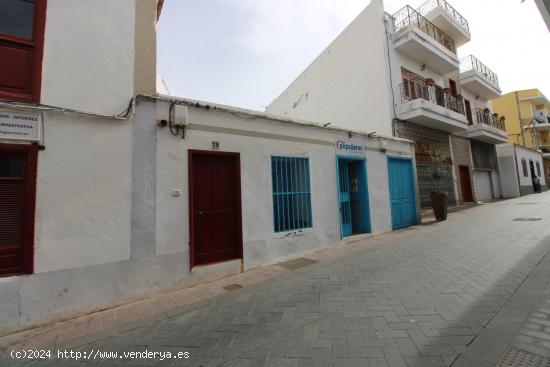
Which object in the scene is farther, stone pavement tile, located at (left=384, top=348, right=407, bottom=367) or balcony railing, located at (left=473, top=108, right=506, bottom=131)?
balcony railing, located at (left=473, top=108, right=506, bottom=131)

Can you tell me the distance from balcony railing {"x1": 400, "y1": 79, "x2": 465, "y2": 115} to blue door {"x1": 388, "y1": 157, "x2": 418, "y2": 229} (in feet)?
13.4

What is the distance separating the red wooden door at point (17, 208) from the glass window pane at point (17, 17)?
185 centimetres

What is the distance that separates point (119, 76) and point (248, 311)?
451cm

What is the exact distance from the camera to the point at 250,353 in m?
2.56

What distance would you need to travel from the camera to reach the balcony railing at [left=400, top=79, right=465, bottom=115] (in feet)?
40.2

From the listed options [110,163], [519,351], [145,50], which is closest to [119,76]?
[145,50]

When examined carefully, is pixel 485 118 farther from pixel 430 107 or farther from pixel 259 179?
pixel 259 179

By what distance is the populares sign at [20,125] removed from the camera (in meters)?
3.53

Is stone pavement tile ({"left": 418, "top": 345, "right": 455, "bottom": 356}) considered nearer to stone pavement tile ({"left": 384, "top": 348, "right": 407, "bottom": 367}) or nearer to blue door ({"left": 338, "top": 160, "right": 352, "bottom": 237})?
stone pavement tile ({"left": 384, "top": 348, "right": 407, "bottom": 367})

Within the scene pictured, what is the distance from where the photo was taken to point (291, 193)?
6430 millimetres

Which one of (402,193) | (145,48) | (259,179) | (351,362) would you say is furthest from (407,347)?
(402,193)

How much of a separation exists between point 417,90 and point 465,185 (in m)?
7.08

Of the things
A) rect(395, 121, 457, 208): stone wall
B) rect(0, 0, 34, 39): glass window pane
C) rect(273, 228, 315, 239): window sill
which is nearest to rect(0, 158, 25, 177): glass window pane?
rect(0, 0, 34, 39): glass window pane

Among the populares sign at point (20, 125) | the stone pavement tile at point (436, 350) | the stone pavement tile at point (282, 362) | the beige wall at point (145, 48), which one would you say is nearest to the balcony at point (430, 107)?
the beige wall at point (145, 48)
